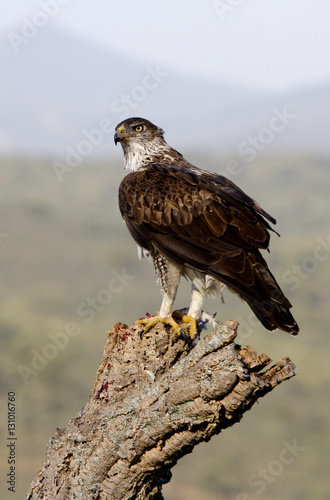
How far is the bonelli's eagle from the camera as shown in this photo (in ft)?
26.0

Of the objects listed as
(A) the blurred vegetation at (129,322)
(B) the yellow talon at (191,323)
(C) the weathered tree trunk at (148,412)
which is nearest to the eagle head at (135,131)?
(B) the yellow talon at (191,323)

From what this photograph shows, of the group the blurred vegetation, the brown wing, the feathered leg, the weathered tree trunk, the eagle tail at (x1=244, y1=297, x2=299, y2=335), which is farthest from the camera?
the blurred vegetation

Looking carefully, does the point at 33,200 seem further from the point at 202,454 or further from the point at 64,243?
the point at 202,454

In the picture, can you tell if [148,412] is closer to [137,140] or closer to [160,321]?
[160,321]

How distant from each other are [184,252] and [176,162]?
2.12 m

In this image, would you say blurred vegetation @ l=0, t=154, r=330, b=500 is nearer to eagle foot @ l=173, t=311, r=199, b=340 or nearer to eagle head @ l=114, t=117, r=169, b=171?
eagle head @ l=114, t=117, r=169, b=171

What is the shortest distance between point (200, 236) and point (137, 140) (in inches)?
107

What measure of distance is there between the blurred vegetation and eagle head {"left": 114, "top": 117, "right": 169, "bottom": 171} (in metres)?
10.5

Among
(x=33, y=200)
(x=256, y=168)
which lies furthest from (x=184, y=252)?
(x=256, y=168)

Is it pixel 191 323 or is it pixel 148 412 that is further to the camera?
pixel 191 323

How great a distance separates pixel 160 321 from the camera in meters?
8.09

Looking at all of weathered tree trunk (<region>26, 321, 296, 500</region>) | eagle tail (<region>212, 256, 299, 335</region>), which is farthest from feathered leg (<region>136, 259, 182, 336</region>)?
eagle tail (<region>212, 256, 299, 335</region>)

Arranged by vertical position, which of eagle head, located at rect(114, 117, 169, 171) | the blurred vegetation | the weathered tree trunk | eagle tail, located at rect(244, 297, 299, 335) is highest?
the blurred vegetation

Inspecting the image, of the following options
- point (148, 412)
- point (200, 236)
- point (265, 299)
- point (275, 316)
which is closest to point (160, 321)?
point (200, 236)
